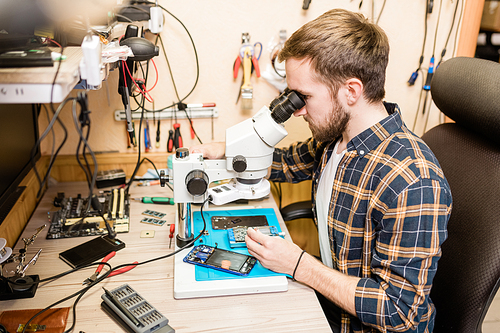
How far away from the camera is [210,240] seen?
46.3 inches

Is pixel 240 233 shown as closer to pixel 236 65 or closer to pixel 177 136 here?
pixel 177 136

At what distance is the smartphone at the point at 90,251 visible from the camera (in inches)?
43.4

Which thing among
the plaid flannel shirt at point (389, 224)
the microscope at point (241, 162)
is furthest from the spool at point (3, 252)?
the plaid flannel shirt at point (389, 224)

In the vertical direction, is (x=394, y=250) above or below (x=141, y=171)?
above

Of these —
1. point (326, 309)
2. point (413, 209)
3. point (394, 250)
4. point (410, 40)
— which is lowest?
point (326, 309)

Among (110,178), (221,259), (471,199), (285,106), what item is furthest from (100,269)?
(471,199)

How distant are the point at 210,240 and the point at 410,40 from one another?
1254 mm

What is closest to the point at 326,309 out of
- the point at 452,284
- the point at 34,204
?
the point at 452,284

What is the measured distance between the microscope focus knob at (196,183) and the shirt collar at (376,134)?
448 millimetres

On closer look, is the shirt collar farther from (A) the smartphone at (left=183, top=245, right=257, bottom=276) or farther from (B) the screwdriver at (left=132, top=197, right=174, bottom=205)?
(B) the screwdriver at (left=132, top=197, right=174, bottom=205)

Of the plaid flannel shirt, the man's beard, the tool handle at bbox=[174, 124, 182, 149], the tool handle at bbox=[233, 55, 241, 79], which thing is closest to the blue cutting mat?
the plaid flannel shirt

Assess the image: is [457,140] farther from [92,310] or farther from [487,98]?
[92,310]

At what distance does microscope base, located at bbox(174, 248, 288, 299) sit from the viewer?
963 mm

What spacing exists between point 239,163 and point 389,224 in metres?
0.41
